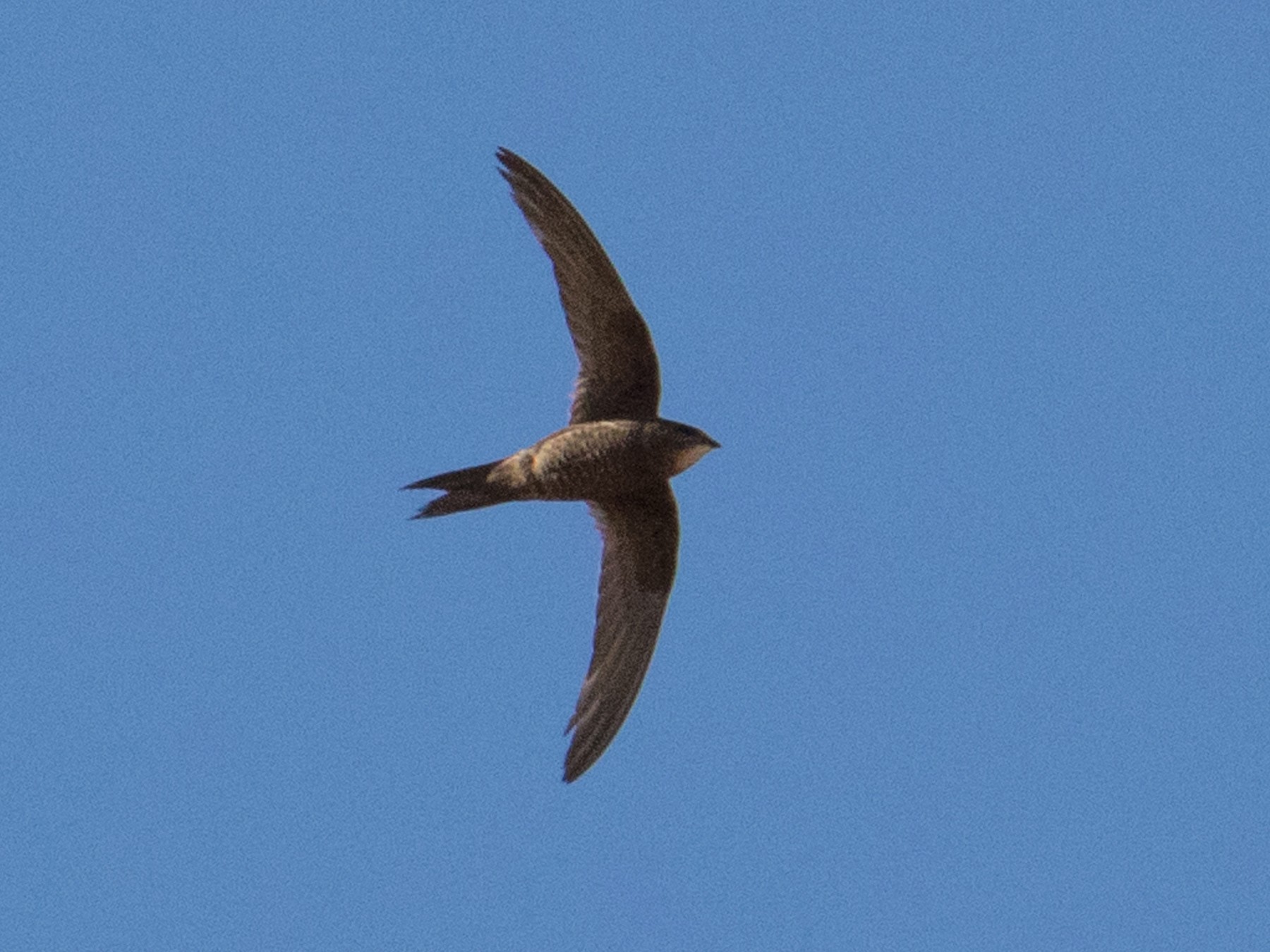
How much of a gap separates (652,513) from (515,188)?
5.00 ft

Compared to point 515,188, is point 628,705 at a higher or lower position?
lower

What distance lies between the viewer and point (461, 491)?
34.9 feet

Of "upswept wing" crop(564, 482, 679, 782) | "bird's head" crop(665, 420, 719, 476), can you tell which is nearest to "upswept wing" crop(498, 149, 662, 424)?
"bird's head" crop(665, 420, 719, 476)

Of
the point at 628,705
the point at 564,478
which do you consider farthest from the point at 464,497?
the point at 628,705

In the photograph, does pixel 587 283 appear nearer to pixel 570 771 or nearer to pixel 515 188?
pixel 515 188

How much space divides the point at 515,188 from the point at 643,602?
1873mm

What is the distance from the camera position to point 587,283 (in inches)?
415

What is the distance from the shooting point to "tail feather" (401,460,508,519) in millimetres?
10602

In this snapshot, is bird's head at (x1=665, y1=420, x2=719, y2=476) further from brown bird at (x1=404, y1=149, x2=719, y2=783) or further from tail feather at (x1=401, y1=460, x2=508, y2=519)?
Answer: tail feather at (x1=401, y1=460, x2=508, y2=519)

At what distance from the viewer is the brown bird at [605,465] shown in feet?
34.4

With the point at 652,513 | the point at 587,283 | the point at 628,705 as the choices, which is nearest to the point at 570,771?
the point at 628,705

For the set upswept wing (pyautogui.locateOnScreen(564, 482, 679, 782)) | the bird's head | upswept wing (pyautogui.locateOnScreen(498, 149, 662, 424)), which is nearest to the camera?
upswept wing (pyautogui.locateOnScreen(498, 149, 662, 424))

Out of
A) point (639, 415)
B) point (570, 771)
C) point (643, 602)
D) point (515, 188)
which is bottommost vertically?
point (570, 771)

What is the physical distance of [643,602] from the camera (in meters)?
10.9
